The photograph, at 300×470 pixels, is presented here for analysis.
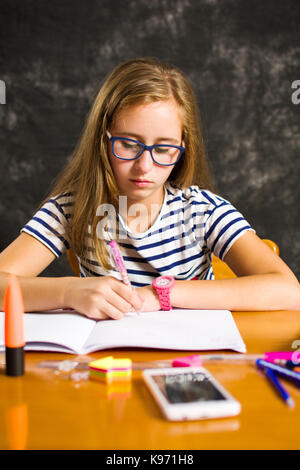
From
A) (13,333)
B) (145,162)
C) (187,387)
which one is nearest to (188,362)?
(187,387)

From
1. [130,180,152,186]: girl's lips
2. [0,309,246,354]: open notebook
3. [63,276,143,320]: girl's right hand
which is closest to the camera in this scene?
[0,309,246,354]: open notebook

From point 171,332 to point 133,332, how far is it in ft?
0.22

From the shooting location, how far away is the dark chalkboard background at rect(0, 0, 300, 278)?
2.55m

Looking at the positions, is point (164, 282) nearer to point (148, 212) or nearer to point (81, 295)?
point (81, 295)

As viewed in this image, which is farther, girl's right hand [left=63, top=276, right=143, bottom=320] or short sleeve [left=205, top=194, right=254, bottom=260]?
short sleeve [left=205, top=194, right=254, bottom=260]

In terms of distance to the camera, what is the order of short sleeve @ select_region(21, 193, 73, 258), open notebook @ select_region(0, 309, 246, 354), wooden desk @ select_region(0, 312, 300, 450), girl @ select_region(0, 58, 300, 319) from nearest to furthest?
1. wooden desk @ select_region(0, 312, 300, 450)
2. open notebook @ select_region(0, 309, 246, 354)
3. girl @ select_region(0, 58, 300, 319)
4. short sleeve @ select_region(21, 193, 73, 258)

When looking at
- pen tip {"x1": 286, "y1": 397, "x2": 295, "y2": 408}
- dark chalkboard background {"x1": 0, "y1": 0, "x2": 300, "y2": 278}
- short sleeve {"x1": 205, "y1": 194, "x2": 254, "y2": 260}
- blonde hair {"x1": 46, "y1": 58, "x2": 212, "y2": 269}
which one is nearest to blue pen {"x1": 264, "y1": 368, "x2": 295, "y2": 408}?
pen tip {"x1": 286, "y1": 397, "x2": 295, "y2": 408}

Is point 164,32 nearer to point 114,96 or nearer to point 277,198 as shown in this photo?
point 277,198

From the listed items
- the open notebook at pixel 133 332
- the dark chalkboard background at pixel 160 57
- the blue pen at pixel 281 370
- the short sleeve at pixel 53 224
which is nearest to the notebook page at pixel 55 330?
the open notebook at pixel 133 332

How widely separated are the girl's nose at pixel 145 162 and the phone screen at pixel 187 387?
70 cm

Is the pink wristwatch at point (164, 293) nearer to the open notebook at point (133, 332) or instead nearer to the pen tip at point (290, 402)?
the open notebook at point (133, 332)

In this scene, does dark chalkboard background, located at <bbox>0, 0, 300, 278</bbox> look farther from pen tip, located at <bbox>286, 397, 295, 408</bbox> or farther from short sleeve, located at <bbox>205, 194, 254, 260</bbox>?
pen tip, located at <bbox>286, 397, 295, 408</bbox>

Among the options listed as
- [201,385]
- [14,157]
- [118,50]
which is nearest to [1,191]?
[14,157]

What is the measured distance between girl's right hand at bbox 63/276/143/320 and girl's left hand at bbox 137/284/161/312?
15 millimetres
